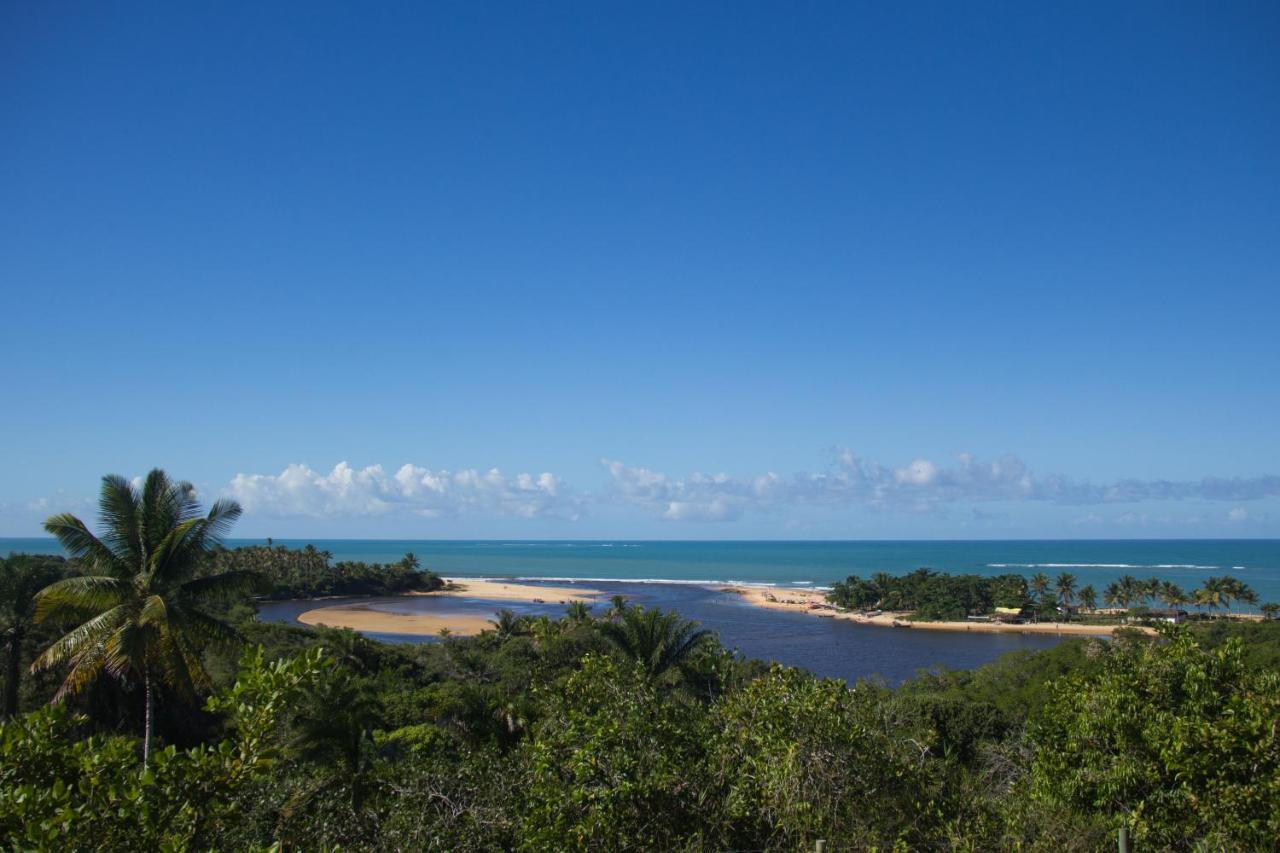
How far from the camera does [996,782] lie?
45.1 feet

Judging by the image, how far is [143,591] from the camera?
48.9ft

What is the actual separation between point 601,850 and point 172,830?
11.8 feet

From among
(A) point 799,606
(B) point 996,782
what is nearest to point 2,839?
(B) point 996,782

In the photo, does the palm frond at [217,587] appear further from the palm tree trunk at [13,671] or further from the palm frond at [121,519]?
the palm tree trunk at [13,671]

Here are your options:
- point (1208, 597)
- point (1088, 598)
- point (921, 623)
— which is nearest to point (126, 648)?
point (921, 623)

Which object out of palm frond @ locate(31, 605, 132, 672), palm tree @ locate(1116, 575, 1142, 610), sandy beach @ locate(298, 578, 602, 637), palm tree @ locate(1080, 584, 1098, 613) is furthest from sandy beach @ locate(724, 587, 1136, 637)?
palm frond @ locate(31, 605, 132, 672)

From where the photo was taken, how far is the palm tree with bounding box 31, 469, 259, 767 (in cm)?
1415

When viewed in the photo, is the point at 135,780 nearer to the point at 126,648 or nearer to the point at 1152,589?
the point at 126,648

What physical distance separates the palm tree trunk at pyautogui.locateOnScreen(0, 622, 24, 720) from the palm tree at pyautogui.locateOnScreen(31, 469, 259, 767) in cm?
603

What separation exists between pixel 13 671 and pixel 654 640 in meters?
17.4

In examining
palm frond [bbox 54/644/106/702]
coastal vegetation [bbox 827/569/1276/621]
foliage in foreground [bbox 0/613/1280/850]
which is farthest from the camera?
coastal vegetation [bbox 827/569/1276/621]

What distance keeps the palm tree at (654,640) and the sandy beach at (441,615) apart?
3519 cm

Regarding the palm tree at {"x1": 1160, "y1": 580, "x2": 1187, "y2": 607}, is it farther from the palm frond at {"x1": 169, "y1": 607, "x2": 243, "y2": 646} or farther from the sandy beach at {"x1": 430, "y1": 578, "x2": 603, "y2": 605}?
the palm frond at {"x1": 169, "y1": 607, "x2": 243, "y2": 646}

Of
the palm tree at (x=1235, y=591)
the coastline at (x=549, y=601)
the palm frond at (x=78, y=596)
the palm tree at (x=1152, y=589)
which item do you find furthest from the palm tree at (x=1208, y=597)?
the palm frond at (x=78, y=596)
